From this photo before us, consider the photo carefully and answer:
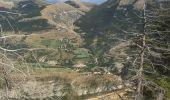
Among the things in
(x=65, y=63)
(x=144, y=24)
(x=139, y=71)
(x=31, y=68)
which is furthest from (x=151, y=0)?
(x=65, y=63)

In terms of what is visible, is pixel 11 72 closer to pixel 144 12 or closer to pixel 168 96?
pixel 144 12

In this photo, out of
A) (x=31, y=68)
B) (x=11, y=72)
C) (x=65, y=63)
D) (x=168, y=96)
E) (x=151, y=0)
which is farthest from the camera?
(x=65, y=63)

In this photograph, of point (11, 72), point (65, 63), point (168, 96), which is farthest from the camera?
point (65, 63)

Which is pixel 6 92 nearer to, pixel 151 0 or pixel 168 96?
pixel 151 0

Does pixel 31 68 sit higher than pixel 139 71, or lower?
higher

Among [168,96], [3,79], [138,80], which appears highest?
[3,79]

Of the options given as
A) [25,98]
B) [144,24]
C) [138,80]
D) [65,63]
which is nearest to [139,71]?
[138,80]

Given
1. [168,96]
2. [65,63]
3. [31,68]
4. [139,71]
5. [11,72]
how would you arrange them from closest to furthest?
[11,72] → [31,68] → [139,71] → [168,96] → [65,63]

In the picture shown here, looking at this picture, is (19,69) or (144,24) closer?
(19,69)

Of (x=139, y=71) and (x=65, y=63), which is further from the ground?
(x=139, y=71)
